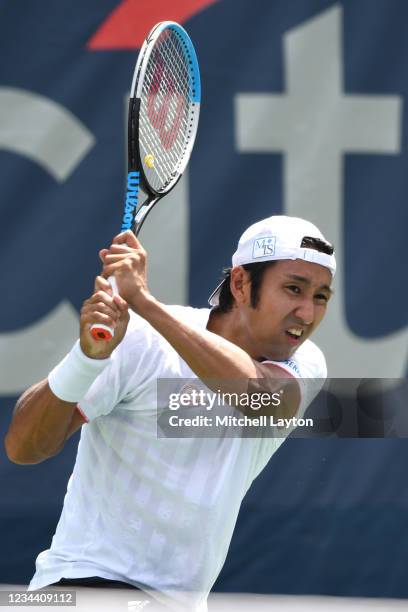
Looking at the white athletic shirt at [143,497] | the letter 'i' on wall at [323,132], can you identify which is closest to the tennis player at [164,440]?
the white athletic shirt at [143,497]

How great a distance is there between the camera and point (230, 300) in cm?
360

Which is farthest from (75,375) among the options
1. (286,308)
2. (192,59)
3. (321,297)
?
(192,59)

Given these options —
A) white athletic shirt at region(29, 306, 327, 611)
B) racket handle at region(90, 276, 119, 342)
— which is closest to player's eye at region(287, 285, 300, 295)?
white athletic shirt at region(29, 306, 327, 611)

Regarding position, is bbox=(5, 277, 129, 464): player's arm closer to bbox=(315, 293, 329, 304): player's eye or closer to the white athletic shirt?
the white athletic shirt

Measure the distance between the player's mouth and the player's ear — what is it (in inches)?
5.8

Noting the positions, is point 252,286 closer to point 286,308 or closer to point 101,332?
point 286,308

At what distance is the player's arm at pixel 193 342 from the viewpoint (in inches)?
117

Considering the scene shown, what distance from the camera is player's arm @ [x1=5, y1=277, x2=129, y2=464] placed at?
2908 mm

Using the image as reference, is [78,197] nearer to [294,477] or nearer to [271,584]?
[294,477]

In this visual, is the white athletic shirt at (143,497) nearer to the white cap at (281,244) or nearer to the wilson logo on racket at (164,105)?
the white cap at (281,244)

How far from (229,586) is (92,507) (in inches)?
75.4

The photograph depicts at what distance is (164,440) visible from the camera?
3.30 m

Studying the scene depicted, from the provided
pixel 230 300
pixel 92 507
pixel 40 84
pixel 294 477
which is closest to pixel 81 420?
pixel 92 507

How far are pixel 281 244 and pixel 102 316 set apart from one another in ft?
2.51
